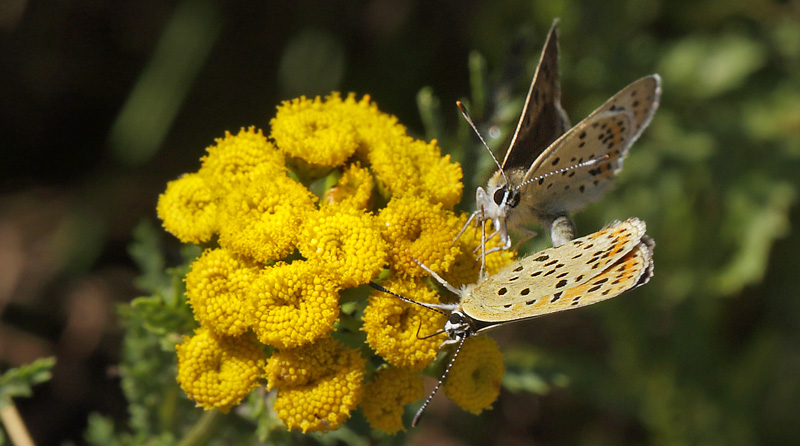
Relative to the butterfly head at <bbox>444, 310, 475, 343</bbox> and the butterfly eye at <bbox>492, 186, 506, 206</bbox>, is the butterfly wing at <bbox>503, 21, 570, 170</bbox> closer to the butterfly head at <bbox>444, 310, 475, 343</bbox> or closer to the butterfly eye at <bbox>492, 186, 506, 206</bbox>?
the butterfly eye at <bbox>492, 186, 506, 206</bbox>

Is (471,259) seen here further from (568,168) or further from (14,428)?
(14,428)

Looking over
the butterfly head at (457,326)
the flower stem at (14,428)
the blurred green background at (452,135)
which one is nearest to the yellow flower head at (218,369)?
the butterfly head at (457,326)

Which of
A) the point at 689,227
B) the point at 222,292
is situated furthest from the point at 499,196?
the point at 689,227

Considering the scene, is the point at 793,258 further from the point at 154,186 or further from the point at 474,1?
the point at 154,186

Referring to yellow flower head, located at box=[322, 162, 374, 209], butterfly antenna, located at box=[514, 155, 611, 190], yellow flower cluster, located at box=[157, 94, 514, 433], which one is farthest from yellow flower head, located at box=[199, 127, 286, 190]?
butterfly antenna, located at box=[514, 155, 611, 190]

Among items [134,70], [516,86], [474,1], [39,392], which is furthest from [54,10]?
[516,86]
